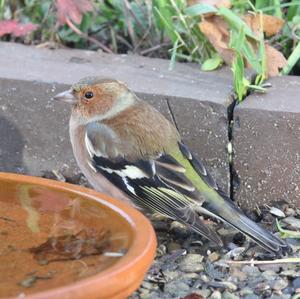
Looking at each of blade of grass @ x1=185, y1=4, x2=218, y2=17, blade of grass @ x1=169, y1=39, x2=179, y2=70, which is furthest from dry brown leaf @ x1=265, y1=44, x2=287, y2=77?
blade of grass @ x1=169, y1=39, x2=179, y2=70

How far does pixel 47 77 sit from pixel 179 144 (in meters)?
0.91

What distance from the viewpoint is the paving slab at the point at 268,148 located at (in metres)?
4.61

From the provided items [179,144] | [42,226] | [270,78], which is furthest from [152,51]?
[42,226]

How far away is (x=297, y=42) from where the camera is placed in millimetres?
5297

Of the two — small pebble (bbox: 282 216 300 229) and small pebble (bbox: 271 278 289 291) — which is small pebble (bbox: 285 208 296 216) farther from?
small pebble (bbox: 271 278 289 291)

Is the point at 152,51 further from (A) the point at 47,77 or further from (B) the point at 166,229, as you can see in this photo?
(B) the point at 166,229

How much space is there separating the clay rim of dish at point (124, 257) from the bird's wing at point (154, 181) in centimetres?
97

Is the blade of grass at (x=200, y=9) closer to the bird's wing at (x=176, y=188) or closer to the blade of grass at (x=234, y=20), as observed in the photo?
the blade of grass at (x=234, y=20)

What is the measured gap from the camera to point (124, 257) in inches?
111

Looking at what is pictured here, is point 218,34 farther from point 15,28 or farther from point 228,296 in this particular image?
point 228,296

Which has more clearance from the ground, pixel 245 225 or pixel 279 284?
pixel 245 225

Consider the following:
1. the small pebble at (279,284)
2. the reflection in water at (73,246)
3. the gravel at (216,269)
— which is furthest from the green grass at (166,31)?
the reflection in water at (73,246)

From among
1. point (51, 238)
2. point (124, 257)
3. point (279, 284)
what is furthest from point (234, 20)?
point (124, 257)

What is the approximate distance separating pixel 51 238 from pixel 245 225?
1.32 metres
